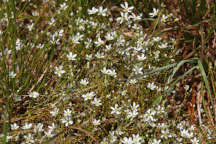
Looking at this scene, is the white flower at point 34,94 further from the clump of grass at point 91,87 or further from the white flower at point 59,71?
the white flower at point 59,71

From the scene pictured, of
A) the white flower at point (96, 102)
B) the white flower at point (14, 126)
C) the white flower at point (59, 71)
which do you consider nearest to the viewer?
the white flower at point (14, 126)

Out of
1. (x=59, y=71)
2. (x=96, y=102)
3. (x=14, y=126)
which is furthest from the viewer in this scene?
(x=59, y=71)

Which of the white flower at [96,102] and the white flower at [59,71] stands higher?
the white flower at [59,71]

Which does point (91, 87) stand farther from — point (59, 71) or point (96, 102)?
point (59, 71)

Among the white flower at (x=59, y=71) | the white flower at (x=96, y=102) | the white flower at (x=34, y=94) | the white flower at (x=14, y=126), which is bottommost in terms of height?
the white flower at (x=14, y=126)

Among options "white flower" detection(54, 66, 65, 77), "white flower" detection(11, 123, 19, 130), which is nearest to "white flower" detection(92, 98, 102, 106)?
"white flower" detection(54, 66, 65, 77)

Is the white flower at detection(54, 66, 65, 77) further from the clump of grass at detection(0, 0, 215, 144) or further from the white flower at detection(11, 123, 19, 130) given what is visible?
the white flower at detection(11, 123, 19, 130)

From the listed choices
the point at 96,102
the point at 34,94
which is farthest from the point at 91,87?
the point at 34,94

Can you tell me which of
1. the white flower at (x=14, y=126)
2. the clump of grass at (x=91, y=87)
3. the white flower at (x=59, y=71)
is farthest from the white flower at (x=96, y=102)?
the white flower at (x=14, y=126)

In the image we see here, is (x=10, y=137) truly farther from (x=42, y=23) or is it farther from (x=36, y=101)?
(x=42, y=23)
